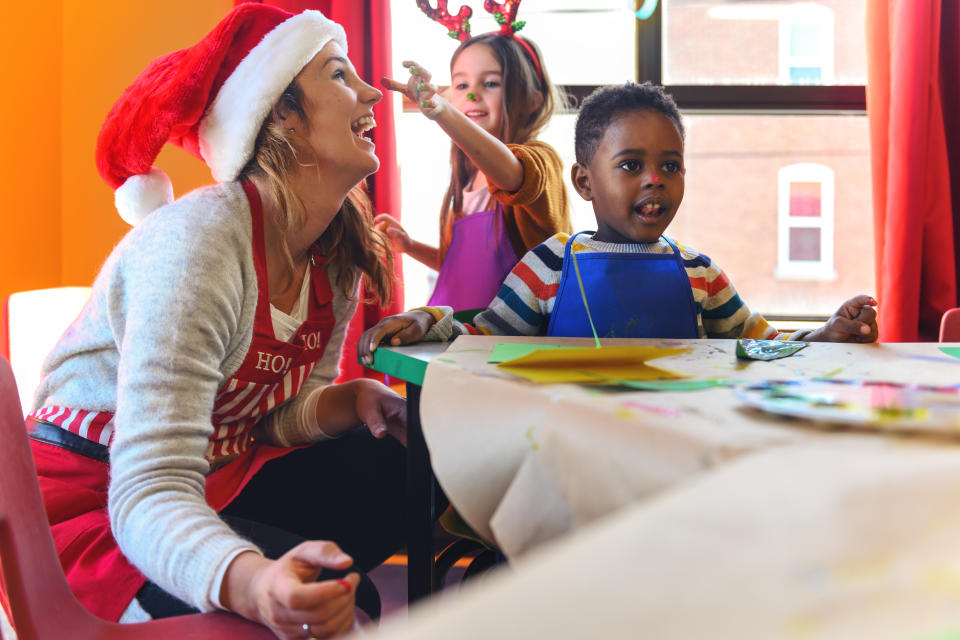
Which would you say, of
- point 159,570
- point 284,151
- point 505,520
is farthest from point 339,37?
point 505,520

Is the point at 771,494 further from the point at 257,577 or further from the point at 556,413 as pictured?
the point at 257,577

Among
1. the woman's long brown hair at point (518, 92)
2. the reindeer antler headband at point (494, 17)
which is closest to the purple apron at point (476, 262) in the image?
the woman's long brown hair at point (518, 92)

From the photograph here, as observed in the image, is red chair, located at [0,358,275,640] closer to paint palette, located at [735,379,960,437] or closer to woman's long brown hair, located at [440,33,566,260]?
paint palette, located at [735,379,960,437]

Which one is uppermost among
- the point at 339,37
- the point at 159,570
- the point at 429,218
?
the point at 339,37

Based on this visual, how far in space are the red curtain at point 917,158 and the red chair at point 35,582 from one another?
6.84ft

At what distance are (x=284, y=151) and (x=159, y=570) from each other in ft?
2.01

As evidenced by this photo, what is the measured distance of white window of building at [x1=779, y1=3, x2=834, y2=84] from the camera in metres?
2.59

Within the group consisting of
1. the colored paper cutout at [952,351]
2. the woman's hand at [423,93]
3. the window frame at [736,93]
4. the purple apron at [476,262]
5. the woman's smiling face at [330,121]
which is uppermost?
the window frame at [736,93]

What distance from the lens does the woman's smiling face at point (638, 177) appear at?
1.27 metres

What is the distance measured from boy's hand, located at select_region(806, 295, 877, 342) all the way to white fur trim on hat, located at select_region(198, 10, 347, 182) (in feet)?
2.83

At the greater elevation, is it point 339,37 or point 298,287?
point 339,37

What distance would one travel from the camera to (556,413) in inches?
18.0

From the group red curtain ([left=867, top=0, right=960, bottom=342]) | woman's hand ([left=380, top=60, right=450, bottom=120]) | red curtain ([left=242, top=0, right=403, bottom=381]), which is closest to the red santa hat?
woman's hand ([left=380, top=60, right=450, bottom=120])

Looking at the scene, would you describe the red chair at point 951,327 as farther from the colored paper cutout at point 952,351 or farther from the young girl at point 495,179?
the young girl at point 495,179
